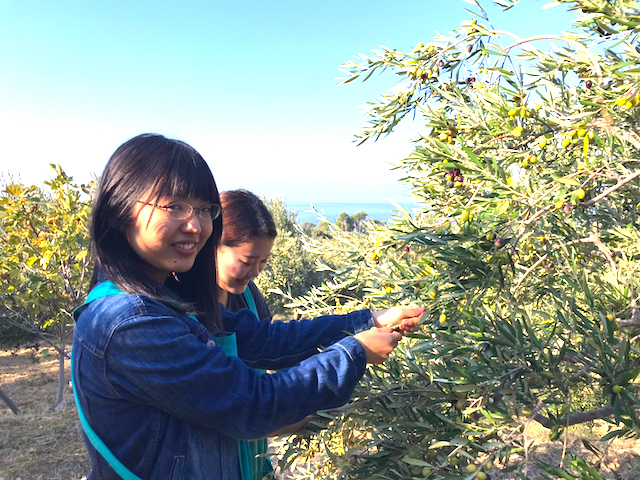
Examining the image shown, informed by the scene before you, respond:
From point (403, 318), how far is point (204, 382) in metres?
0.72

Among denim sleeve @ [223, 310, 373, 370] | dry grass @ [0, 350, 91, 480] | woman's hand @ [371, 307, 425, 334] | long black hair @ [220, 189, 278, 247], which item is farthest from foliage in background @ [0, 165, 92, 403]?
woman's hand @ [371, 307, 425, 334]

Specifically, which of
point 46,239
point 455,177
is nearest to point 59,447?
point 46,239

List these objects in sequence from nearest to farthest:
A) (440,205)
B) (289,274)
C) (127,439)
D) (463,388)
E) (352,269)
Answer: (463,388)
(127,439)
(440,205)
(352,269)
(289,274)

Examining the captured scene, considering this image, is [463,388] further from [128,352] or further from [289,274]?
[289,274]

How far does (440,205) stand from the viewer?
5.24ft

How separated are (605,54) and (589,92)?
12 centimetres

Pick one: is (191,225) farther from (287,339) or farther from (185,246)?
(287,339)

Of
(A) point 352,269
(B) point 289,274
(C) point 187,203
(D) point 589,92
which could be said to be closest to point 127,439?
(C) point 187,203

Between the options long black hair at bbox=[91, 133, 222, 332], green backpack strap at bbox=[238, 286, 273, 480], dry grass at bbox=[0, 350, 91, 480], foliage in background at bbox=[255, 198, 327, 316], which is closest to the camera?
long black hair at bbox=[91, 133, 222, 332]

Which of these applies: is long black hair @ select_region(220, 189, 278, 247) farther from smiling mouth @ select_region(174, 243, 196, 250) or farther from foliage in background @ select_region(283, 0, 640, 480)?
smiling mouth @ select_region(174, 243, 196, 250)

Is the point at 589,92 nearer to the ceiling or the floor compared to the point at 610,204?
nearer to the ceiling

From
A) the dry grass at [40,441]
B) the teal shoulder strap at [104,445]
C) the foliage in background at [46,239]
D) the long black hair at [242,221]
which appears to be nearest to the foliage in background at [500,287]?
the teal shoulder strap at [104,445]

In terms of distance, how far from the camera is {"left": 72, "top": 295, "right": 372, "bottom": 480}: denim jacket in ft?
3.45

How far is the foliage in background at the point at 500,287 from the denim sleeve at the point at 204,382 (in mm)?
131
